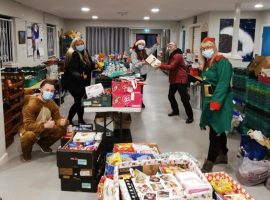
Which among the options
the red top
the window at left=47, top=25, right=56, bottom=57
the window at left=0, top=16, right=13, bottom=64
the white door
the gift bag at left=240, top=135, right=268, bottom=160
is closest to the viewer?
the gift bag at left=240, top=135, right=268, bottom=160

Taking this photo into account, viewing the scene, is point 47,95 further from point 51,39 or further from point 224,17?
point 51,39

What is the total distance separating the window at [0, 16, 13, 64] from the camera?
6359 mm

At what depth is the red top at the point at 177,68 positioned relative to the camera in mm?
5234

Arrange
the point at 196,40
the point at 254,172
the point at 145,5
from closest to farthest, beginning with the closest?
the point at 254,172 → the point at 145,5 → the point at 196,40

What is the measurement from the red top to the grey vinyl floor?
2.51 ft

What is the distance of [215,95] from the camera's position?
2957 millimetres

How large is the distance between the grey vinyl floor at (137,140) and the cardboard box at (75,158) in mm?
299

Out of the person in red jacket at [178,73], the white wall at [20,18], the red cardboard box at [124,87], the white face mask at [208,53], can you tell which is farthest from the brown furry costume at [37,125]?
the white wall at [20,18]

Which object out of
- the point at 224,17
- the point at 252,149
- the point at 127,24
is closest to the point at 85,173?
the point at 252,149

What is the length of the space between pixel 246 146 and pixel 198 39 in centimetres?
698

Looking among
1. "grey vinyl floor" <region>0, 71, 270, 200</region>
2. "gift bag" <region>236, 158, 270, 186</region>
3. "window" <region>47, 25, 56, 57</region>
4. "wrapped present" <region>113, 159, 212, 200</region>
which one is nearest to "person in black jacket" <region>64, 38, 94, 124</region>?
"grey vinyl floor" <region>0, 71, 270, 200</region>

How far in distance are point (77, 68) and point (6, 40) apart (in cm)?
290

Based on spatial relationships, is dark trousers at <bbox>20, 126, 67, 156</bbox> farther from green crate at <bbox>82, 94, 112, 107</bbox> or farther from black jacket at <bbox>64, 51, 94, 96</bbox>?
black jacket at <bbox>64, 51, 94, 96</bbox>

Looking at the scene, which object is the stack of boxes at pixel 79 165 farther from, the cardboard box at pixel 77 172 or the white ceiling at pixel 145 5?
the white ceiling at pixel 145 5
